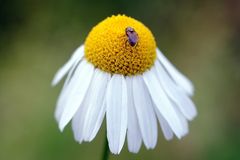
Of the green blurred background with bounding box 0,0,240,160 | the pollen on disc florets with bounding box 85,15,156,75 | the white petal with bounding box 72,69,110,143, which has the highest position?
the pollen on disc florets with bounding box 85,15,156,75

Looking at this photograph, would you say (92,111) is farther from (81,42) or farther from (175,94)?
(81,42)

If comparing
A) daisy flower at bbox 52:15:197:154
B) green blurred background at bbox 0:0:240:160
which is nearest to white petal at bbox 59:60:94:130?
daisy flower at bbox 52:15:197:154

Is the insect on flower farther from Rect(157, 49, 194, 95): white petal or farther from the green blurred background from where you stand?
the green blurred background

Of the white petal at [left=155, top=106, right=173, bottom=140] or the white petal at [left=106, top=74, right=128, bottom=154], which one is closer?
the white petal at [left=106, top=74, right=128, bottom=154]

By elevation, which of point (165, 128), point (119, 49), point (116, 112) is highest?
point (119, 49)

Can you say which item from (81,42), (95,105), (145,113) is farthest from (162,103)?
(81,42)

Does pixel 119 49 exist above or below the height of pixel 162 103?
above

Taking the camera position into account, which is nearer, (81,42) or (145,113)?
(145,113)

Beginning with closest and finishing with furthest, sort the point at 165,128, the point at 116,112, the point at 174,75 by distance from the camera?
the point at 116,112 → the point at 165,128 → the point at 174,75
